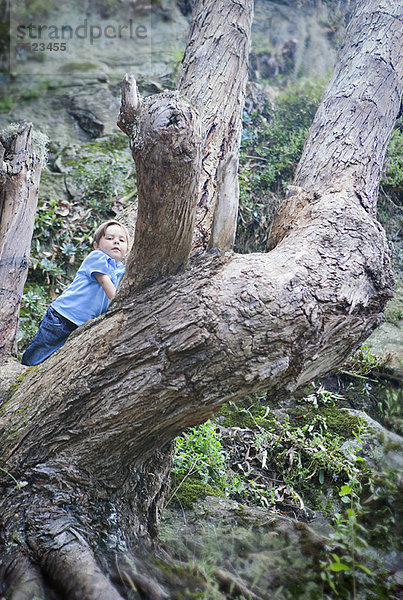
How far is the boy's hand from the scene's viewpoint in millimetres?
2951

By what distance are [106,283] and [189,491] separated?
1.47 metres

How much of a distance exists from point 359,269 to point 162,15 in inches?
350

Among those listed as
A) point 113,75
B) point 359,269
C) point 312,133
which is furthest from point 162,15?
point 359,269

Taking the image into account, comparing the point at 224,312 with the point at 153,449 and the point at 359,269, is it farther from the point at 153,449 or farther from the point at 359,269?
the point at 153,449

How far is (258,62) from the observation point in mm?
7977

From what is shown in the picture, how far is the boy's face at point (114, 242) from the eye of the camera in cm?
324

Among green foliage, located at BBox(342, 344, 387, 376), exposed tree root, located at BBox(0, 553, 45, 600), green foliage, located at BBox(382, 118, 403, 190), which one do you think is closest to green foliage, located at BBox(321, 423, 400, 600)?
exposed tree root, located at BBox(0, 553, 45, 600)

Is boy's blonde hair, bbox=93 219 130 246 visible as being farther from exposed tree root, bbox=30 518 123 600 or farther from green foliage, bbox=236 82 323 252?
green foliage, bbox=236 82 323 252

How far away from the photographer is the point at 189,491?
9.08 ft

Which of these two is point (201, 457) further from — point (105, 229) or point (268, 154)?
point (268, 154)

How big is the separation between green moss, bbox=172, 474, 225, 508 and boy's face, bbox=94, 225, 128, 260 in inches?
65.2

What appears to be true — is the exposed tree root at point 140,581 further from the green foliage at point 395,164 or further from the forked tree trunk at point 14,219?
the green foliage at point 395,164

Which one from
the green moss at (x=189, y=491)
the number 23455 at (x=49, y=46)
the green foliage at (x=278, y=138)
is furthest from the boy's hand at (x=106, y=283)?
the number 23455 at (x=49, y=46)

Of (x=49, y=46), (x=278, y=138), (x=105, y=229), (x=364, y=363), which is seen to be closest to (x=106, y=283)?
(x=105, y=229)
